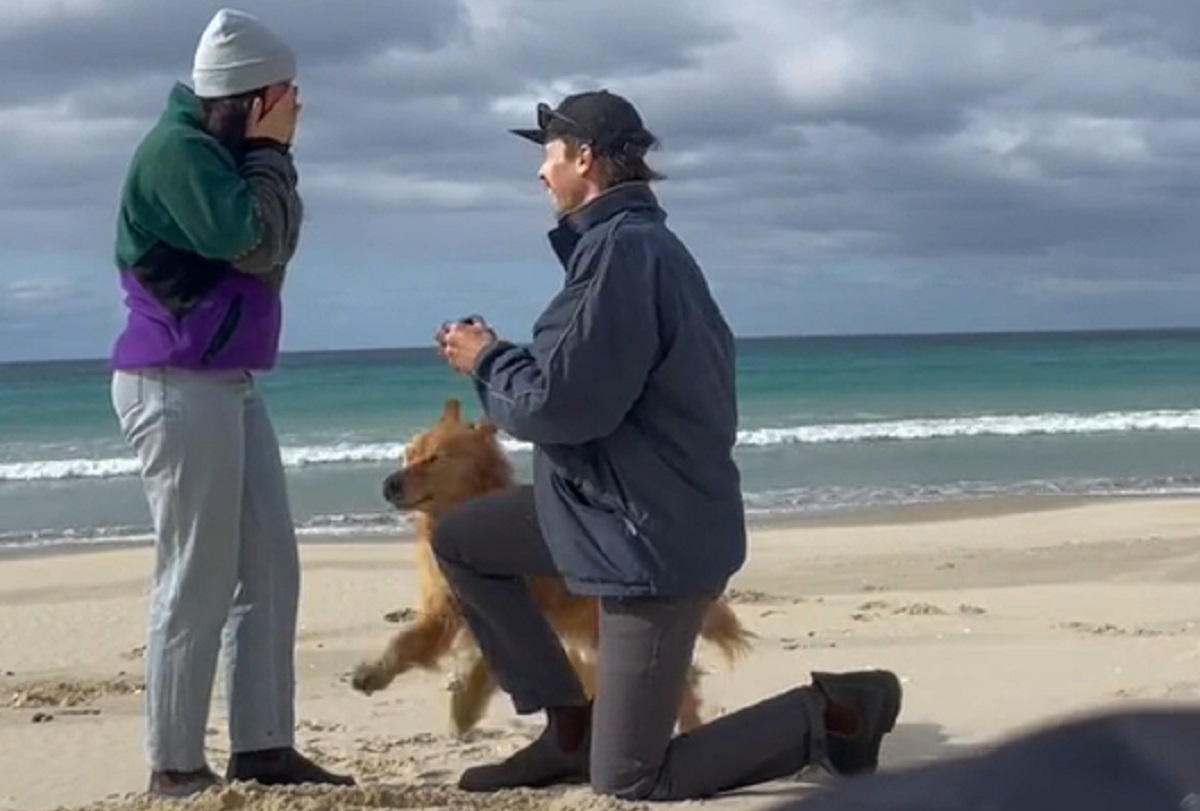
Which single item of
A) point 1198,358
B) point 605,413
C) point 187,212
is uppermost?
point 187,212

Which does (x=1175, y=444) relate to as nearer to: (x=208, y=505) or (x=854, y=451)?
(x=854, y=451)

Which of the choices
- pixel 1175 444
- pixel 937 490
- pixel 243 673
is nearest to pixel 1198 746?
pixel 243 673

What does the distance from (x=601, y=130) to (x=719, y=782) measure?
1.71m

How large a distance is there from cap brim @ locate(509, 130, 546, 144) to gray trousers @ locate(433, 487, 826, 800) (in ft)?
3.18

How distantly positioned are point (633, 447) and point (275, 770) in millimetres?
1330

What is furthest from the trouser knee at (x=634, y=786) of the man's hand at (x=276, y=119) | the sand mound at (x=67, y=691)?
the sand mound at (x=67, y=691)

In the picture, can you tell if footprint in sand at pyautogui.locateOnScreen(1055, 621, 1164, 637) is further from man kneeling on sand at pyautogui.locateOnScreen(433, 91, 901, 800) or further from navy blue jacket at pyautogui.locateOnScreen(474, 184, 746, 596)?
navy blue jacket at pyautogui.locateOnScreen(474, 184, 746, 596)

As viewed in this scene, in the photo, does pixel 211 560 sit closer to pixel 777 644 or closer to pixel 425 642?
pixel 425 642

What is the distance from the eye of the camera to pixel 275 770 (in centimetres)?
464

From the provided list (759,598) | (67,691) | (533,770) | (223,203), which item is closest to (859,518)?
(759,598)

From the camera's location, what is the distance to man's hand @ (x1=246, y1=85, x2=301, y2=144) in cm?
443

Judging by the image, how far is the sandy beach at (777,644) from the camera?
5.09 meters

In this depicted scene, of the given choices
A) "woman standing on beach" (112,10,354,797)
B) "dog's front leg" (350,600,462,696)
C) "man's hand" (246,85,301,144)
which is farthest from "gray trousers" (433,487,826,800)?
"man's hand" (246,85,301,144)

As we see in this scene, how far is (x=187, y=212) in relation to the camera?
425 centimetres
